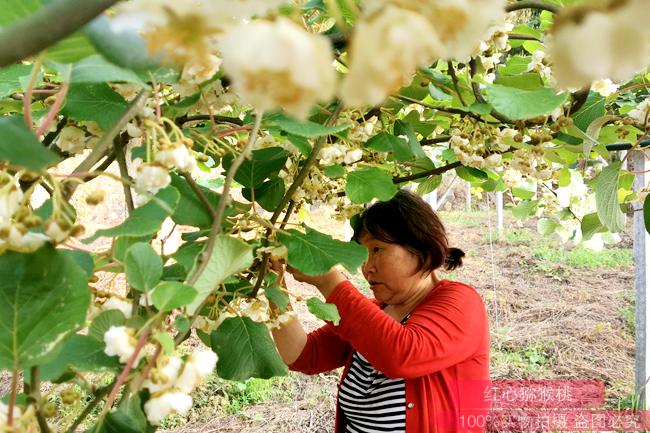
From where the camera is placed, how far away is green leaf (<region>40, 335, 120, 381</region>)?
41 cm

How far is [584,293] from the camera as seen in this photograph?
4879mm

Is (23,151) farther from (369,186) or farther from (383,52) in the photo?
(369,186)

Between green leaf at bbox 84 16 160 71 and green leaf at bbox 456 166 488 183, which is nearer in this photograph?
green leaf at bbox 84 16 160 71

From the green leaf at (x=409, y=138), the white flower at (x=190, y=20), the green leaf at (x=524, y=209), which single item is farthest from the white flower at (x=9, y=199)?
the green leaf at (x=524, y=209)

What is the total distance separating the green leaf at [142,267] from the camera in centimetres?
40

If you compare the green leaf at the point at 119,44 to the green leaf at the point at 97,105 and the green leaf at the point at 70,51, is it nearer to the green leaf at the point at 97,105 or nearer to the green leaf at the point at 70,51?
the green leaf at the point at 70,51

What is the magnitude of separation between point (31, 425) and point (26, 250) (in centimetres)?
11

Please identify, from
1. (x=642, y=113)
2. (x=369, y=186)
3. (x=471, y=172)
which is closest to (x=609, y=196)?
(x=642, y=113)

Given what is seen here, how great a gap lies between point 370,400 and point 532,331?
3.25 meters

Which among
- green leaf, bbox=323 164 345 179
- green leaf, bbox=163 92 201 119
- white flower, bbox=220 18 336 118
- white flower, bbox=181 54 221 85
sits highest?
green leaf, bbox=323 164 345 179

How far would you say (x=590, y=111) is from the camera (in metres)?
0.87

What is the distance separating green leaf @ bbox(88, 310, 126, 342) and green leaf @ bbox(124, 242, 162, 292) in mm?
44

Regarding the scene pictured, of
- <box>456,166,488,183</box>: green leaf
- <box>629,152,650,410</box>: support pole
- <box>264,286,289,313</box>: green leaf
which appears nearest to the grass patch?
<box>629,152,650,410</box>: support pole

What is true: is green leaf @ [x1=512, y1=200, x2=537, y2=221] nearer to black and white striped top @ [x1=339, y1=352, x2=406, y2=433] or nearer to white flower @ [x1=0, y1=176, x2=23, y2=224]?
black and white striped top @ [x1=339, y1=352, x2=406, y2=433]
